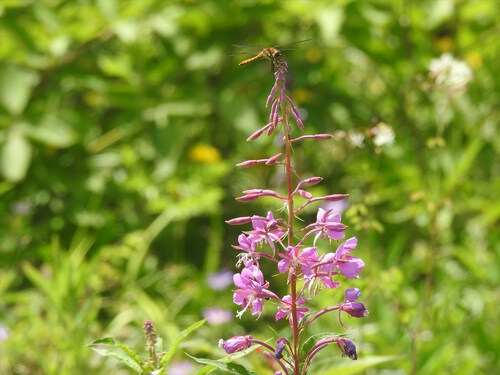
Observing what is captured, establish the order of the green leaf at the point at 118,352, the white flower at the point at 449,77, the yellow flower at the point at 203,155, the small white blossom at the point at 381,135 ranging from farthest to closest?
the yellow flower at the point at 203,155 < the white flower at the point at 449,77 < the small white blossom at the point at 381,135 < the green leaf at the point at 118,352

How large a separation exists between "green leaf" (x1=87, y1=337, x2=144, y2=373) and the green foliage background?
156cm

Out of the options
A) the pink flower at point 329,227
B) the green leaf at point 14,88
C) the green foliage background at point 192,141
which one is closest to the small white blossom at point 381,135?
the green foliage background at point 192,141

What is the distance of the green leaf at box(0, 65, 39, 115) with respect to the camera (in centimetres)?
344

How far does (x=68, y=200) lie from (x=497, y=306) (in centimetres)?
188

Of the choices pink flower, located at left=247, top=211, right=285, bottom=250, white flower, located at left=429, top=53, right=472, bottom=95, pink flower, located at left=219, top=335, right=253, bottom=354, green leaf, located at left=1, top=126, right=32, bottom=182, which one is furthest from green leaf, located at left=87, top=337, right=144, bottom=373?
green leaf, located at left=1, top=126, right=32, bottom=182

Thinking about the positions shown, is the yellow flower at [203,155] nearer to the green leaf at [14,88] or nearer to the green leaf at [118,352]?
the green leaf at [14,88]

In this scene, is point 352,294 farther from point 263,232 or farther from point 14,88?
point 14,88

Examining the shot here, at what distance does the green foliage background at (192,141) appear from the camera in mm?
3371

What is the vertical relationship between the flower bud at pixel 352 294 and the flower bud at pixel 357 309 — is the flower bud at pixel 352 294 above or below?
above

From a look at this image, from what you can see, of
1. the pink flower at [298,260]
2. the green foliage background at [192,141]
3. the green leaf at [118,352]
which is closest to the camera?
the pink flower at [298,260]

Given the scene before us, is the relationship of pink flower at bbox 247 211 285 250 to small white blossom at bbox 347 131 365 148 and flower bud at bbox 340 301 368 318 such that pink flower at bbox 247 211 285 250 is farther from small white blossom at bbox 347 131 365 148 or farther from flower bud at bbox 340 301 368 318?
small white blossom at bbox 347 131 365 148

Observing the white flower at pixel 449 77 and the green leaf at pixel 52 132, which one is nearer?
the white flower at pixel 449 77

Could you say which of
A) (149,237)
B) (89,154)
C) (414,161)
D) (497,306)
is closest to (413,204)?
(414,161)

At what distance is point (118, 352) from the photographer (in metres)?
1.38
